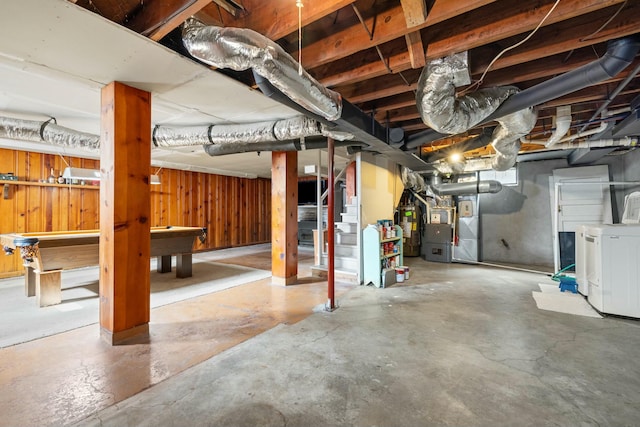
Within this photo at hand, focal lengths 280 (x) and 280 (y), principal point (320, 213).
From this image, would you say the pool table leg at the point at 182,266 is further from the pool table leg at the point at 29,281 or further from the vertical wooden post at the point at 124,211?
the vertical wooden post at the point at 124,211

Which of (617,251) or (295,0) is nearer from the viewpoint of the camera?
(295,0)

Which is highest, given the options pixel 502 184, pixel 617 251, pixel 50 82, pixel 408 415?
pixel 50 82

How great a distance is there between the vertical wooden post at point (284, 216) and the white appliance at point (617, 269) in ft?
12.0

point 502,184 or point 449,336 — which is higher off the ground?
point 502,184

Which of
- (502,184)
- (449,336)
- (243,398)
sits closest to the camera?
(243,398)

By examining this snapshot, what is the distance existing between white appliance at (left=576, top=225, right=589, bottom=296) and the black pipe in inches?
93.9

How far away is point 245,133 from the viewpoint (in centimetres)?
319

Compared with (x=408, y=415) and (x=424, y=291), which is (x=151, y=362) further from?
(x=424, y=291)

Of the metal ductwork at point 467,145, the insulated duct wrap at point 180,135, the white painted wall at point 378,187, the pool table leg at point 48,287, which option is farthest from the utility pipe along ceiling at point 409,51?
the pool table leg at point 48,287

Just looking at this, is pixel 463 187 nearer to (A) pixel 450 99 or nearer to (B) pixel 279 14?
(A) pixel 450 99

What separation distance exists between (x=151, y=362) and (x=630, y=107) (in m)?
5.08

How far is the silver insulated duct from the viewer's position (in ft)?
6.38

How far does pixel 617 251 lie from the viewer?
9.55 ft

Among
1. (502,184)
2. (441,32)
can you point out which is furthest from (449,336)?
(502,184)
